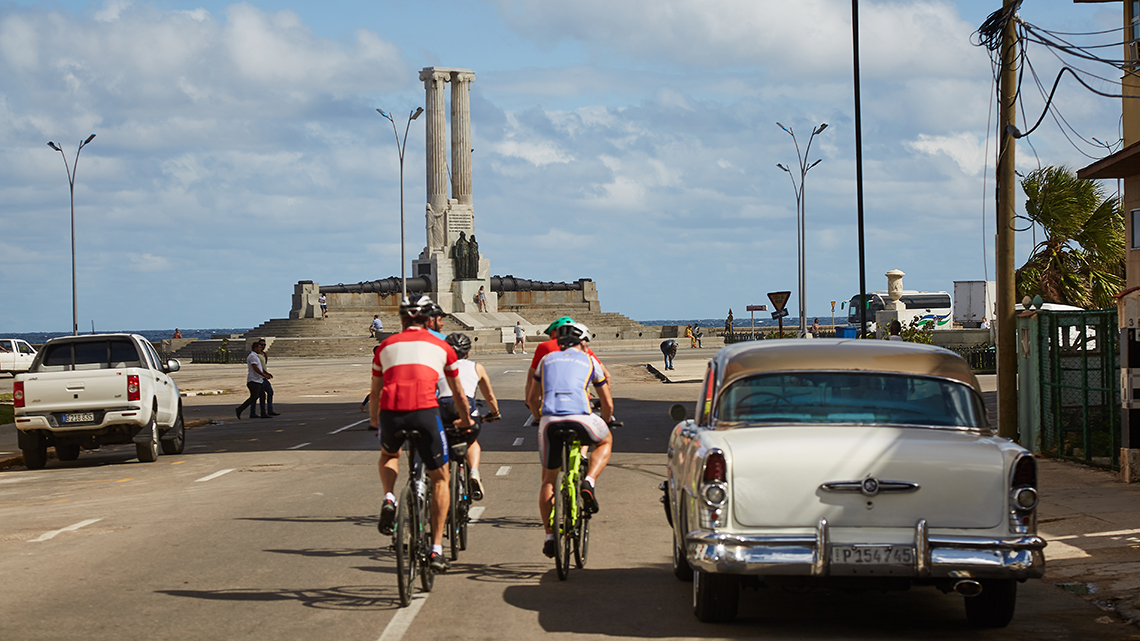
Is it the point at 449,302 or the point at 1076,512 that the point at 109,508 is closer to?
the point at 1076,512

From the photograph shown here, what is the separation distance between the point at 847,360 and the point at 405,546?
2.71 m

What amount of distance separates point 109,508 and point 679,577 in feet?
21.8

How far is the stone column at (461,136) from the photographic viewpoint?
73625mm

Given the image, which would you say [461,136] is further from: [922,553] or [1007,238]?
[922,553]

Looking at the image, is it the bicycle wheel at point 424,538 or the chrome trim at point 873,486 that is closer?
the chrome trim at point 873,486

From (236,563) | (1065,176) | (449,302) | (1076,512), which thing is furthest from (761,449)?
(449,302)

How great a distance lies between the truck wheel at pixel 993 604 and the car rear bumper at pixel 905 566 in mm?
399

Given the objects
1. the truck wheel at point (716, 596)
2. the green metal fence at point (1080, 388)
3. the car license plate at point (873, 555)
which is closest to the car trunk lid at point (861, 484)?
the car license plate at point (873, 555)

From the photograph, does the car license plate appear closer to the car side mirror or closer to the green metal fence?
the car side mirror

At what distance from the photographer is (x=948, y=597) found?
26.4ft

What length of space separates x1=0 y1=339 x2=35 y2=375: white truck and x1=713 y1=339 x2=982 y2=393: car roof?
4403 cm

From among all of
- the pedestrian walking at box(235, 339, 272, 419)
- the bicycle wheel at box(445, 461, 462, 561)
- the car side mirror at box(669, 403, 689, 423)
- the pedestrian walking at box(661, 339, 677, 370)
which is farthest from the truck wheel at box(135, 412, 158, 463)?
the pedestrian walking at box(661, 339, 677, 370)

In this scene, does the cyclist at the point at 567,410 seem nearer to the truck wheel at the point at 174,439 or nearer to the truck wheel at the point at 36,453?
the truck wheel at the point at 36,453

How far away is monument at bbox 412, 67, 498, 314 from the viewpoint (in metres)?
73.7
